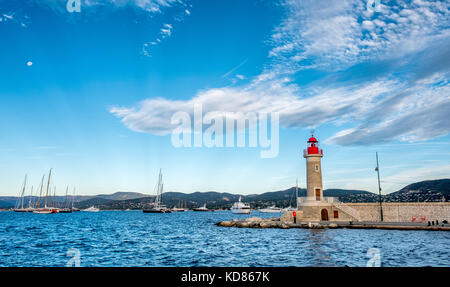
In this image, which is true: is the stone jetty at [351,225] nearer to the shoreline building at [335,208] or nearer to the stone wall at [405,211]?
the shoreline building at [335,208]

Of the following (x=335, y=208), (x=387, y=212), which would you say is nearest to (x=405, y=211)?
(x=387, y=212)

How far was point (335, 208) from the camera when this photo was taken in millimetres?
41812

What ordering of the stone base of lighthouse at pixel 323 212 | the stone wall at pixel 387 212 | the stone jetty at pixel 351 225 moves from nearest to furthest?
the stone jetty at pixel 351 225 < the stone wall at pixel 387 212 < the stone base of lighthouse at pixel 323 212

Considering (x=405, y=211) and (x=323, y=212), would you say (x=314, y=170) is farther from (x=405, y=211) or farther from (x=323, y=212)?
(x=405, y=211)

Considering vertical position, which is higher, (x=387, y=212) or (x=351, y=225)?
(x=387, y=212)

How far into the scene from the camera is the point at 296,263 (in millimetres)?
18219

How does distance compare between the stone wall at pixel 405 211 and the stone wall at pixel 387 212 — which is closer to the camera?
the stone wall at pixel 405 211

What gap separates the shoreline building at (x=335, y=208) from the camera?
128 ft

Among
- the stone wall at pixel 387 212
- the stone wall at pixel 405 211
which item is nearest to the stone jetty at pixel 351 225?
the stone wall at pixel 387 212

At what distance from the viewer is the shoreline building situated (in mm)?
39062

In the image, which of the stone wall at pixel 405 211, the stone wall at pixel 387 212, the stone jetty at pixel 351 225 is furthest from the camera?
the stone wall at pixel 387 212

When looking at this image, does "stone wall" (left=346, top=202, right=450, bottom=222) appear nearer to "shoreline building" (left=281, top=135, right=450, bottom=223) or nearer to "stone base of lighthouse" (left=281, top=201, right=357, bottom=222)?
"shoreline building" (left=281, top=135, right=450, bottom=223)
